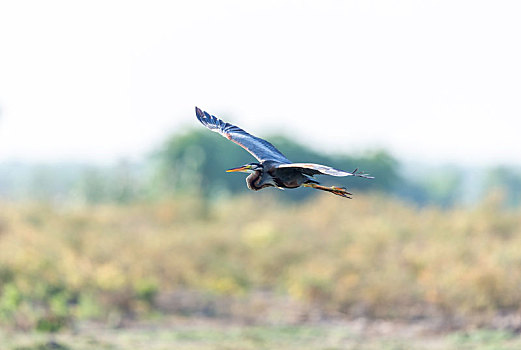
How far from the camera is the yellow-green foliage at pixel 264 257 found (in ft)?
41.9

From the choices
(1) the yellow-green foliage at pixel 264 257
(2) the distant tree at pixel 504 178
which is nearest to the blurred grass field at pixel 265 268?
(1) the yellow-green foliage at pixel 264 257

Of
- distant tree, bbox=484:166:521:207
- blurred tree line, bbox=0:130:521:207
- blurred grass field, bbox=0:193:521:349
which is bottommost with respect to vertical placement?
blurred grass field, bbox=0:193:521:349

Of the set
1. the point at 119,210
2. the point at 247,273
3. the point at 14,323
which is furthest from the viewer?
the point at 119,210

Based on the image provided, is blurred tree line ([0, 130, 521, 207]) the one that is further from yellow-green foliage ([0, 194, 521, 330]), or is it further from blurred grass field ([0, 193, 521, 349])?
blurred grass field ([0, 193, 521, 349])

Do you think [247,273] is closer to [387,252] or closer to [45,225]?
[387,252]

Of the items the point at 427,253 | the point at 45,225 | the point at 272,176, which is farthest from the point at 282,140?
the point at 272,176

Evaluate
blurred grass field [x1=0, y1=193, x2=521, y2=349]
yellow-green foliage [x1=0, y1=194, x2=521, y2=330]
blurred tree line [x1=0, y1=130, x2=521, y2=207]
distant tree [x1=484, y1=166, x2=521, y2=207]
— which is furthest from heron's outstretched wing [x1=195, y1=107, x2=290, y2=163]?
distant tree [x1=484, y1=166, x2=521, y2=207]

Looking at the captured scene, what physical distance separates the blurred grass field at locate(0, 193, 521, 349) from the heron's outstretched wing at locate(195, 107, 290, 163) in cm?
592

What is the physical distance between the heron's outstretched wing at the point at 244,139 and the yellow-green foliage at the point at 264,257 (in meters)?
6.97

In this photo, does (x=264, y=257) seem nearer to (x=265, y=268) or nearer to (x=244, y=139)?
(x=265, y=268)

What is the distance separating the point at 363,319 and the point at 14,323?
572 cm

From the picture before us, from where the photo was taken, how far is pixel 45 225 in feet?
58.6

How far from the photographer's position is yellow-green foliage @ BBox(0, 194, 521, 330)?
1278 centimetres

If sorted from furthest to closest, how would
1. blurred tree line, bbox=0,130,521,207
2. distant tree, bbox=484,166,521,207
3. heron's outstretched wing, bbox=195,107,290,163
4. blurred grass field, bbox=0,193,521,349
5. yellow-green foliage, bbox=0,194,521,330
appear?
distant tree, bbox=484,166,521,207 → blurred tree line, bbox=0,130,521,207 → yellow-green foliage, bbox=0,194,521,330 → blurred grass field, bbox=0,193,521,349 → heron's outstretched wing, bbox=195,107,290,163
